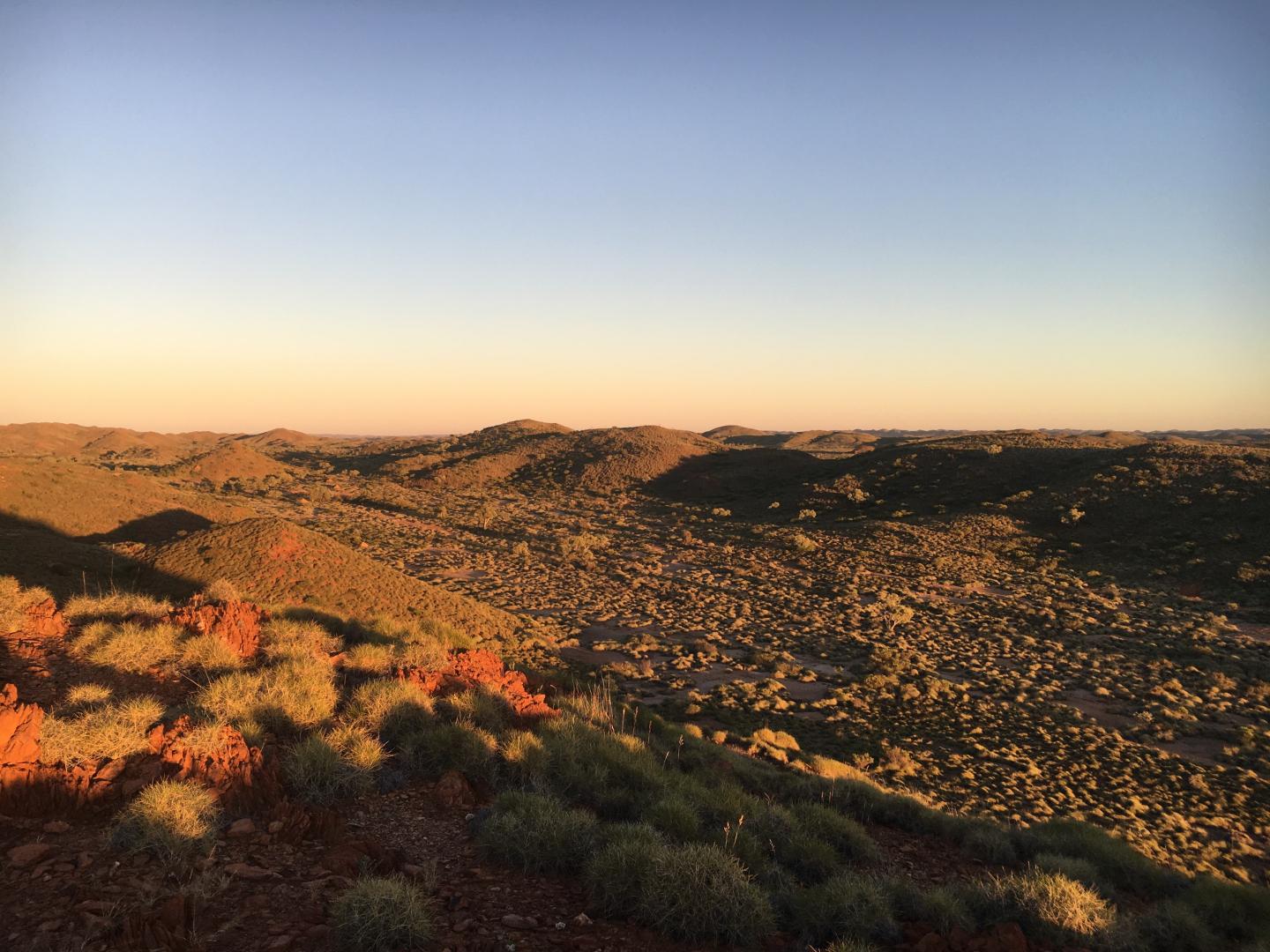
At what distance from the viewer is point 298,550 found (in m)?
18.0

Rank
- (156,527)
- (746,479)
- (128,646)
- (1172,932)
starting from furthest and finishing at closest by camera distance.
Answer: (746,479)
(156,527)
(128,646)
(1172,932)

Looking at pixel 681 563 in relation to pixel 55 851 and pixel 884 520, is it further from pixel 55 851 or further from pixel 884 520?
pixel 55 851

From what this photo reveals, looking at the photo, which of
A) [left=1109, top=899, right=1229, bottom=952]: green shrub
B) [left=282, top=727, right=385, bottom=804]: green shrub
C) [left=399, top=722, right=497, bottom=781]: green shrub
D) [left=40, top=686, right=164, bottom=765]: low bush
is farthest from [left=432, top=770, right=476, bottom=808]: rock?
[left=1109, top=899, right=1229, bottom=952]: green shrub

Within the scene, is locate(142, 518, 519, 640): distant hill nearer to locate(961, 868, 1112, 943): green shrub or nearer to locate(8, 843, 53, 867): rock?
locate(8, 843, 53, 867): rock

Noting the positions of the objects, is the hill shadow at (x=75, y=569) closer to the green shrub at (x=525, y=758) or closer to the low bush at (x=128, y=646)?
the low bush at (x=128, y=646)

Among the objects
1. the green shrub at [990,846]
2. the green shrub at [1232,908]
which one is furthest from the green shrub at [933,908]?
the green shrub at [1232,908]

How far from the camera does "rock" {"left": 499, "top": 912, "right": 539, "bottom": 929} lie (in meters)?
4.44

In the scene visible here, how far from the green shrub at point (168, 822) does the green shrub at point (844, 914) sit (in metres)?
4.68

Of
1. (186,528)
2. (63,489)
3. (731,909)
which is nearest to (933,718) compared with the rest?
(731,909)

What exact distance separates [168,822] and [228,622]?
5.94m

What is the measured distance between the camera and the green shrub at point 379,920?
3893 millimetres

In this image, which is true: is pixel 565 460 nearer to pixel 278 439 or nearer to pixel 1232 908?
pixel 1232 908

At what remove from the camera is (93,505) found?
23.3 m

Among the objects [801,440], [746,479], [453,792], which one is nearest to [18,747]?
[453,792]
